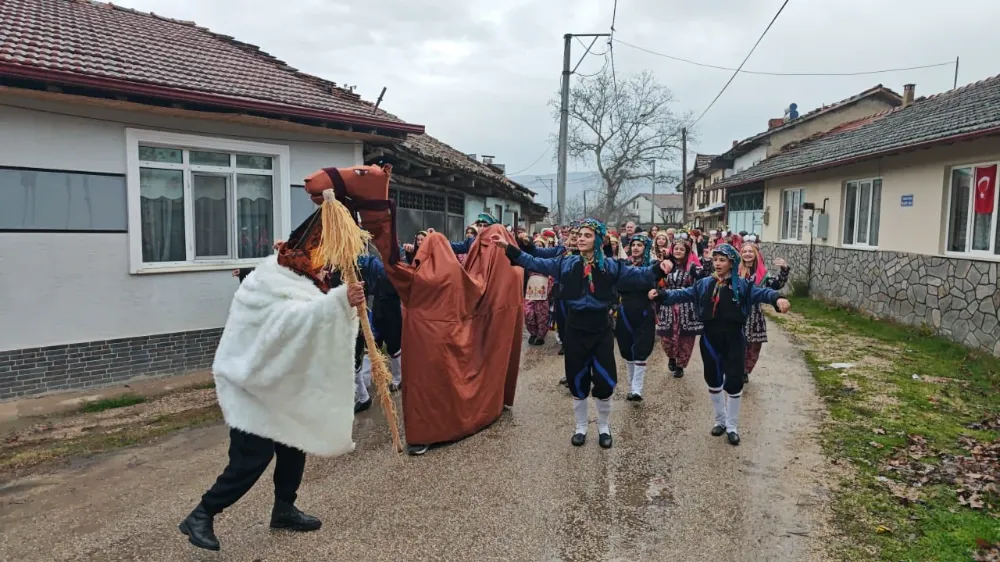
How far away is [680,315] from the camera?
7848 millimetres

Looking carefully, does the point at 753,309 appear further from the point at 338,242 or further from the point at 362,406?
the point at 338,242

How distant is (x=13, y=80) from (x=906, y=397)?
10092mm

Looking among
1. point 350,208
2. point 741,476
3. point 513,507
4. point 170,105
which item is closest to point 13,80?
point 170,105

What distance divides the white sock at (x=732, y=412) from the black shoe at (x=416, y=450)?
8.98 feet

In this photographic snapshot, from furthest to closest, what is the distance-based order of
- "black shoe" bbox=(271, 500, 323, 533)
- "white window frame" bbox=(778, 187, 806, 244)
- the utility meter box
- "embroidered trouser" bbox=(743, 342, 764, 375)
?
1. "white window frame" bbox=(778, 187, 806, 244)
2. the utility meter box
3. "embroidered trouser" bbox=(743, 342, 764, 375)
4. "black shoe" bbox=(271, 500, 323, 533)

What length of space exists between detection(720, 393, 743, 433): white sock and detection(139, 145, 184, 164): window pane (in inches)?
276

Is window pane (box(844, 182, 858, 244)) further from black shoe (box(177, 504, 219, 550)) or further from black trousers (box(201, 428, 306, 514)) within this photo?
black shoe (box(177, 504, 219, 550))

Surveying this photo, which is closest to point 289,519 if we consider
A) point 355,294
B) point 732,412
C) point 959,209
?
point 355,294

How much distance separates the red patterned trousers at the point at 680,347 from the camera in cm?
798

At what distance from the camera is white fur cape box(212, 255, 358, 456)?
332 centimetres

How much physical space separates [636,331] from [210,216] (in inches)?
225

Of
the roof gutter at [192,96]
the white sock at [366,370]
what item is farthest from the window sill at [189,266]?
the white sock at [366,370]

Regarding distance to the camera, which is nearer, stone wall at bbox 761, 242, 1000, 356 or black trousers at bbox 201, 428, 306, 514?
black trousers at bbox 201, 428, 306, 514

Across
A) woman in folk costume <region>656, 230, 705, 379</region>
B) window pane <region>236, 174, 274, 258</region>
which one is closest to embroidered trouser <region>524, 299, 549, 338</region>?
woman in folk costume <region>656, 230, 705, 379</region>
